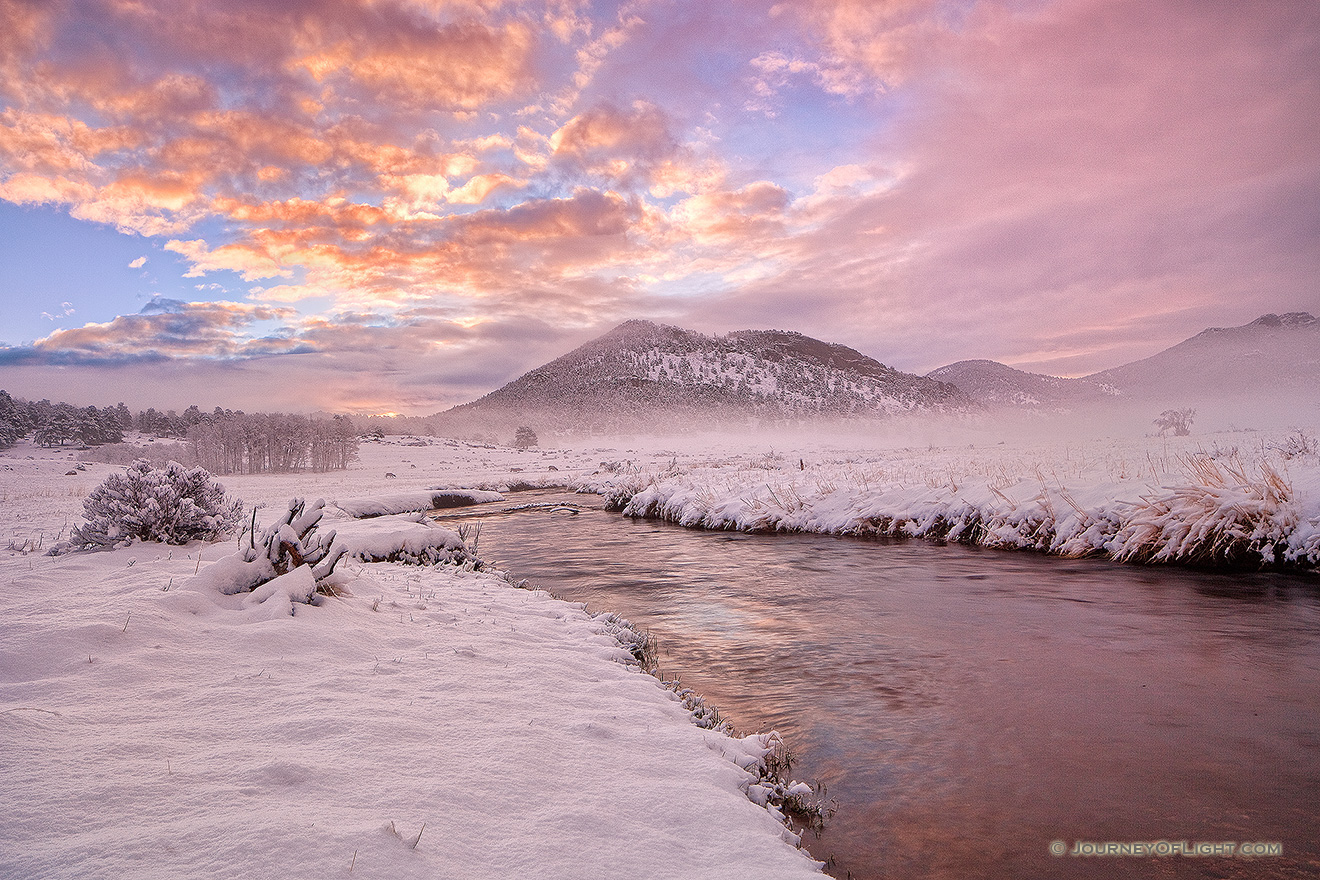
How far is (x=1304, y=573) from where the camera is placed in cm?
870

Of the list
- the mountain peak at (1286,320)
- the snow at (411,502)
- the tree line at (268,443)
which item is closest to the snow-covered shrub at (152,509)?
the snow at (411,502)

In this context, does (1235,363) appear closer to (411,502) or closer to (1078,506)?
(1078,506)

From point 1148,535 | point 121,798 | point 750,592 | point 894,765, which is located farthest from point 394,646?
point 1148,535

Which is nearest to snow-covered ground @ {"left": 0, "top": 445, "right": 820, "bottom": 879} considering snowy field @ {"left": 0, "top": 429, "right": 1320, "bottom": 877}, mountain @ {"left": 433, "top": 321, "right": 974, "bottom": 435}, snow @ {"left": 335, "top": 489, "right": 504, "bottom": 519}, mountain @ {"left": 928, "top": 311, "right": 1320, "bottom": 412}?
snowy field @ {"left": 0, "top": 429, "right": 1320, "bottom": 877}

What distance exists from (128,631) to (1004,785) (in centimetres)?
556

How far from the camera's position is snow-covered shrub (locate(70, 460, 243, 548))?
764cm

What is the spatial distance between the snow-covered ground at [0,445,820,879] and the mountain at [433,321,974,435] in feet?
312

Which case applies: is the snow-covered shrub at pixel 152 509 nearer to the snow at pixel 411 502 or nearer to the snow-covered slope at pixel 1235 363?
the snow at pixel 411 502

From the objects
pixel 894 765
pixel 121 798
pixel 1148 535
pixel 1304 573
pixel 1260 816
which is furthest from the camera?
pixel 1148 535

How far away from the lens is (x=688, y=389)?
123000mm

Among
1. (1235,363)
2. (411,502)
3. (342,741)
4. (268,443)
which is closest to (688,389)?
(268,443)

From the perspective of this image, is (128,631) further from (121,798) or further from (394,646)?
(121,798)

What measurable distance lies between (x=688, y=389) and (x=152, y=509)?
116 meters

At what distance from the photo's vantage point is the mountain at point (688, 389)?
358ft
